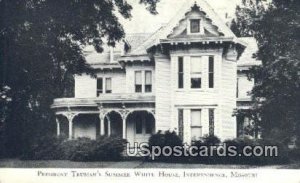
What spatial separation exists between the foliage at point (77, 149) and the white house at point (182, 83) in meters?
0.82

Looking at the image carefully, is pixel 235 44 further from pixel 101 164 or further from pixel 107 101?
pixel 101 164

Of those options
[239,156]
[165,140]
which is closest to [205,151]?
[239,156]

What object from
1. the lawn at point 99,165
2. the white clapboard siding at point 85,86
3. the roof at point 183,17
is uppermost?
the roof at point 183,17

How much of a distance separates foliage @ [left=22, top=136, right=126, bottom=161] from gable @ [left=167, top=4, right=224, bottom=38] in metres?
3.50

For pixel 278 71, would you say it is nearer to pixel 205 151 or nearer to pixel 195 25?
pixel 205 151

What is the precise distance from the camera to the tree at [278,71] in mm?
10125

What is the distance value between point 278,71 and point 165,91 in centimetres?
340

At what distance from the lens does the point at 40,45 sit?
1103 cm

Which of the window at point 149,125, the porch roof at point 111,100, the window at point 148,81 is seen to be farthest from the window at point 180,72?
the window at point 149,125

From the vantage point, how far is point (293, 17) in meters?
10.2

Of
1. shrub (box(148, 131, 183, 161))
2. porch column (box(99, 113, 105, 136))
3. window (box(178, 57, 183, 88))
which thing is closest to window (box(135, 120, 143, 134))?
porch column (box(99, 113, 105, 136))

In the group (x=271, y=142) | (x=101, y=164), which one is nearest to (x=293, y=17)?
(x=271, y=142)

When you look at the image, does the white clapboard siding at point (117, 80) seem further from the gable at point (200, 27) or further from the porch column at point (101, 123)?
the gable at point (200, 27)

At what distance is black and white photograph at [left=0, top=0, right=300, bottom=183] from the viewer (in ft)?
32.7
